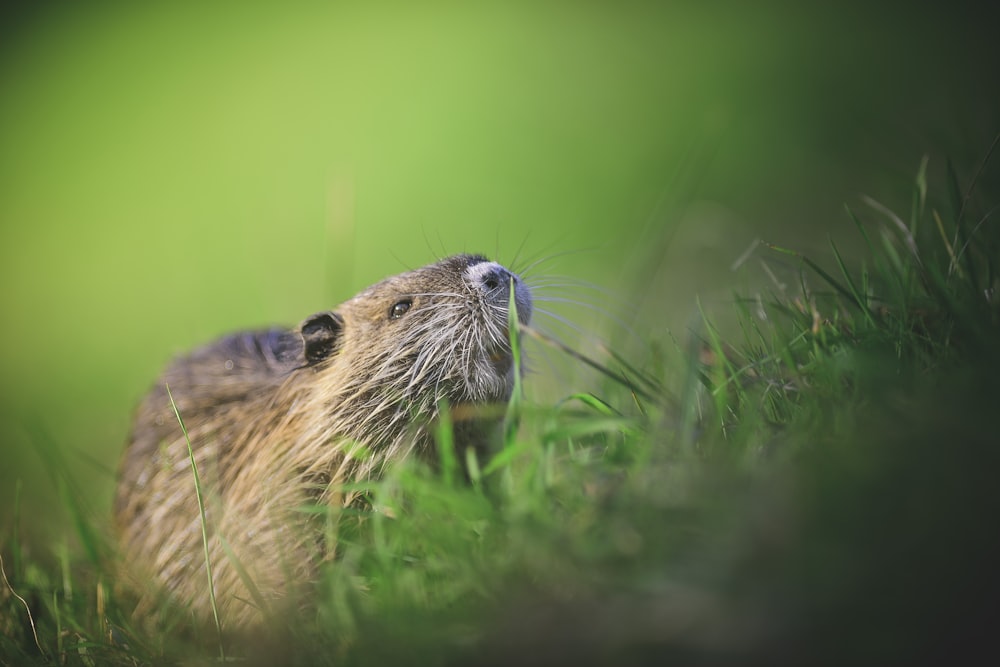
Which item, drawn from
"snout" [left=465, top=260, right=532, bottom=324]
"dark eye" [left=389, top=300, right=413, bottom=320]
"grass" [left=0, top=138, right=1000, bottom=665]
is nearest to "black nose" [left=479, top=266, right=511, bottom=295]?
"snout" [left=465, top=260, right=532, bottom=324]

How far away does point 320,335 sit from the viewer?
3047 mm

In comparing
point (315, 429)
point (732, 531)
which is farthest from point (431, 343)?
point (732, 531)

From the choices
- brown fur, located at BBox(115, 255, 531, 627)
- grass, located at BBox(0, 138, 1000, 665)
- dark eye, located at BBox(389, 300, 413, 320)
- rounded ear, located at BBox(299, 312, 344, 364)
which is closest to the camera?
grass, located at BBox(0, 138, 1000, 665)

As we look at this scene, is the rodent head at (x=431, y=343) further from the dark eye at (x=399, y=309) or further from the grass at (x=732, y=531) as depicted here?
the grass at (x=732, y=531)

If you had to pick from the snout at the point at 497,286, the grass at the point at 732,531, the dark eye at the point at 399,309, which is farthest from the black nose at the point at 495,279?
the grass at the point at 732,531

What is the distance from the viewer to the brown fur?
2645 mm

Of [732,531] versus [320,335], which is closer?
[732,531]

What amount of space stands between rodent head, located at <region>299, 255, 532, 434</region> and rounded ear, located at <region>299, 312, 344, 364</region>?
0.04 ft

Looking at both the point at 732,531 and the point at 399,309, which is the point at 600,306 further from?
the point at 732,531

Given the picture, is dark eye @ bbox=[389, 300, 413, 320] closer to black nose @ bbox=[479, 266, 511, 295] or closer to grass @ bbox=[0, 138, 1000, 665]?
black nose @ bbox=[479, 266, 511, 295]

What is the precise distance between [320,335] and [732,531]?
2024mm

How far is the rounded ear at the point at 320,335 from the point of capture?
304cm

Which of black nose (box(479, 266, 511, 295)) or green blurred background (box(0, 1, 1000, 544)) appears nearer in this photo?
black nose (box(479, 266, 511, 295))

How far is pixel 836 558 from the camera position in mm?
1277
